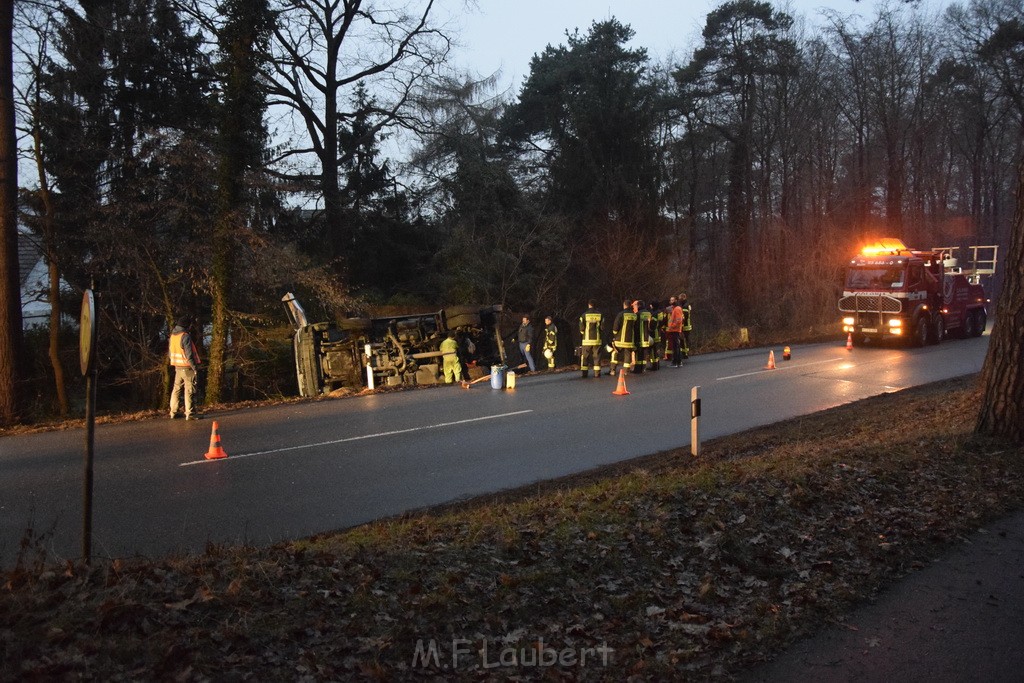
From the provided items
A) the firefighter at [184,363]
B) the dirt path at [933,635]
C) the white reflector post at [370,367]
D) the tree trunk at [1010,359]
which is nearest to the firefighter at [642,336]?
the white reflector post at [370,367]

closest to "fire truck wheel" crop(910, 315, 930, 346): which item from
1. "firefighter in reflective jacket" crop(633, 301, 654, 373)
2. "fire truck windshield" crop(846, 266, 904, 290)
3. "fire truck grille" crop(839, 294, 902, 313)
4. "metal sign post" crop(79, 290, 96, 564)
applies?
→ "fire truck grille" crop(839, 294, 902, 313)

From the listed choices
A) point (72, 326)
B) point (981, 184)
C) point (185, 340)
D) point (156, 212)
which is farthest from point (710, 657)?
point (981, 184)

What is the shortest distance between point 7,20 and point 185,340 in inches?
306

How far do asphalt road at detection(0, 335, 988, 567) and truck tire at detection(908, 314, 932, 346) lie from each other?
653 cm

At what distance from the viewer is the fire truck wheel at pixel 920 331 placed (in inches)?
1042

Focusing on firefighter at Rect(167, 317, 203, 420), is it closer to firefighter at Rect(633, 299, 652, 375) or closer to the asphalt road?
the asphalt road

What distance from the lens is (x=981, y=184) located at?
51.6 meters

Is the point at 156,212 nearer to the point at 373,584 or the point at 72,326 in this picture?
the point at 72,326

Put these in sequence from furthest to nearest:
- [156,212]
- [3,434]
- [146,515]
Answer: [156,212] < [3,434] < [146,515]

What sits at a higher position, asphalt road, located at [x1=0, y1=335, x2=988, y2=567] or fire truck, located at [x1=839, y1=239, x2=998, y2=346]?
fire truck, located at [x1=839, y1=239, x2=998, y2=346]

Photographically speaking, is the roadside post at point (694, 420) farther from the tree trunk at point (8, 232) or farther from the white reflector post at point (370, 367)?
the tree trunk at point (8, 232)

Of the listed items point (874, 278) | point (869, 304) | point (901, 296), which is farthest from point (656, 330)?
point (874, 278)

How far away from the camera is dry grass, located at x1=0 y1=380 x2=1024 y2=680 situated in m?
4.28

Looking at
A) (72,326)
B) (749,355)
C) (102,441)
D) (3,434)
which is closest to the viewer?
(102,441)
